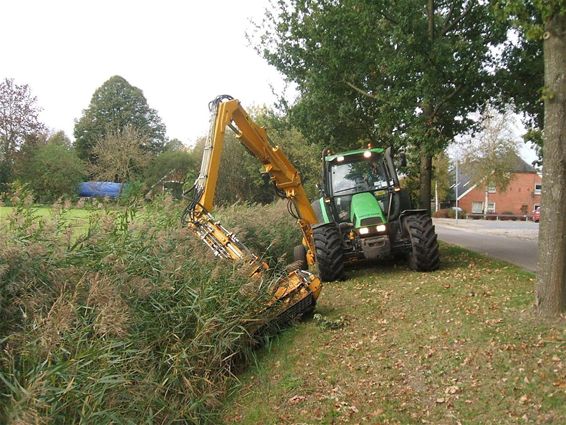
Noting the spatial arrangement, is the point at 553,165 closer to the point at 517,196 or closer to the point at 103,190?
the point at 103,190

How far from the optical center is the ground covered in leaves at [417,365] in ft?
14.9

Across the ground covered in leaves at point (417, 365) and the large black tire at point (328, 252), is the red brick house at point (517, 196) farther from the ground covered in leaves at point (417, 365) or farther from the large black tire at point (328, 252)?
the ground covered in leaves at point (417, 365)

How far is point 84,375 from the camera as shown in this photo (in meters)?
4.09

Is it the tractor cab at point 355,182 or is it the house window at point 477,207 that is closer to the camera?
the tractor cab at point 355,182

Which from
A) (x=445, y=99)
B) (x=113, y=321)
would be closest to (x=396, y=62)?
(x=445, y=99)

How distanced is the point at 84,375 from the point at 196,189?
4.07 m

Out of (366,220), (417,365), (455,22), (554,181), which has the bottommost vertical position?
(417,365)

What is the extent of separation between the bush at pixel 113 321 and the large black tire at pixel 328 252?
288cm

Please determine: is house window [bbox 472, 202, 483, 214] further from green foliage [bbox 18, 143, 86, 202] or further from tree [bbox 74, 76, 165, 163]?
green foliage [bbox 18, 143, 86, 202]

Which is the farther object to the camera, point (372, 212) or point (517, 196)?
point (517, 196)

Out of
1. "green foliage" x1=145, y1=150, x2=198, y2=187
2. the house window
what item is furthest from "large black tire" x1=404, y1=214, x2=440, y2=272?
the house window

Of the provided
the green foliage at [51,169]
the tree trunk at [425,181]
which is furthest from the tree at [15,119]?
the tree trunk at [425,181]

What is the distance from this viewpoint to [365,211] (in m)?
9.65

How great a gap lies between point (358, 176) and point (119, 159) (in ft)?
104
